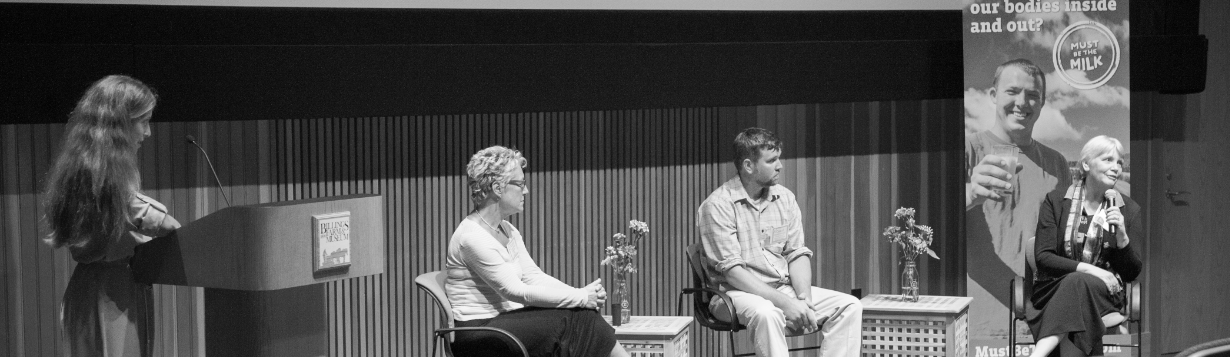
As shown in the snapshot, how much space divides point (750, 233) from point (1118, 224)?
156cm

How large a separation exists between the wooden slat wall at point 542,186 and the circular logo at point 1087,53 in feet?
2.55

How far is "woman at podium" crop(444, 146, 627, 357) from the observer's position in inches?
169

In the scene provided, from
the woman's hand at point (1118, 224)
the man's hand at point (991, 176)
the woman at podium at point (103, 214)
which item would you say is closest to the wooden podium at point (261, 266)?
the woman at podium at point (103, 214)

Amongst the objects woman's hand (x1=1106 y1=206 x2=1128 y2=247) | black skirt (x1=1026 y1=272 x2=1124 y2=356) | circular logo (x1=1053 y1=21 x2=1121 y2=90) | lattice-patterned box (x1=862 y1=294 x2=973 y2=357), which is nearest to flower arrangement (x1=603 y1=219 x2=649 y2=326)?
lattice-patterned box (x1=862 y1=294 x2=973 y2=357)

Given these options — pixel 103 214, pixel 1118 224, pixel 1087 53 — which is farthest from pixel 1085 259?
pixel 103 214

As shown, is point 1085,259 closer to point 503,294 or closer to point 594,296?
point 594,296

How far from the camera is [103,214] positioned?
3467mm

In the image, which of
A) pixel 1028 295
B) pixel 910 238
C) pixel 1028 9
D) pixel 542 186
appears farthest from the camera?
pixel 1028 9

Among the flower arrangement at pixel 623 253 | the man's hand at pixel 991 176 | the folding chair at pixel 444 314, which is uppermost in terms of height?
the man's hand at pixel 991 176

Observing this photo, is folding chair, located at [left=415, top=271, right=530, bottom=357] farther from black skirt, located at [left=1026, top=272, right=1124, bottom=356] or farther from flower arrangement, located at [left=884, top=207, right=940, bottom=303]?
black skirt, located at [left=1026, top=272, right=1124, bottom=356]

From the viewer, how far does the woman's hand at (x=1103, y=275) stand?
532 cm

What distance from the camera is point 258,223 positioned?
341 cm

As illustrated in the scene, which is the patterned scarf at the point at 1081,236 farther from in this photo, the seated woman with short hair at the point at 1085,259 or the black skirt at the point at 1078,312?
the black skirt at the point at 1078,312

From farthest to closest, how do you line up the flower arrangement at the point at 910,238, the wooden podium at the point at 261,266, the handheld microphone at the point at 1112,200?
the flower arrangement at the point at 910,238
the handheld microphone at the point at 1112,200
the wooden podium at the point at 261,266
